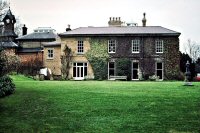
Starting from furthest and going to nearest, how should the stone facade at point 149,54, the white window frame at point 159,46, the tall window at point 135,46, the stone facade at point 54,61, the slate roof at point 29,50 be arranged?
the slate roof at point 29,50 → the stone facade at point 54,61 → the tall window at point 135,46 → the white window frame at point 159,46 → the stone facade at point 149,54

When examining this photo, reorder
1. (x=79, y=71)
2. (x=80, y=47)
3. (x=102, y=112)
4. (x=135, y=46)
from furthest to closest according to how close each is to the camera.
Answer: (x=80, y=47) → (x=79, y=71) → (x=135, y=46) → (x=102, y=112)

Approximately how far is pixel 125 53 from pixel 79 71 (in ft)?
20.9

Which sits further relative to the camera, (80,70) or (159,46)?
(80,70)

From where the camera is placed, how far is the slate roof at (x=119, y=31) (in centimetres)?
4772

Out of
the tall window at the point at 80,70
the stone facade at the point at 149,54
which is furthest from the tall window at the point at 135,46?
the tall window at the point at 80,70

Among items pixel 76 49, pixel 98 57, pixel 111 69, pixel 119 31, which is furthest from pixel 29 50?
pixel 111 69

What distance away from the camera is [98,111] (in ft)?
59.1

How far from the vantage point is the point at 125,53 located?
48094 millimetres

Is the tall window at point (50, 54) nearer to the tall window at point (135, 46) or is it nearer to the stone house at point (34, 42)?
the stone house at point (34, 42)

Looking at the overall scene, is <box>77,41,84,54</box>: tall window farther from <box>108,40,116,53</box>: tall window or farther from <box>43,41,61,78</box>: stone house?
<box>43,41,61,78</box>: stone house

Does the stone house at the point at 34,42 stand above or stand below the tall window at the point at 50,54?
above

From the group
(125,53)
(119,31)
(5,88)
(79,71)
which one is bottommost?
(5,88)

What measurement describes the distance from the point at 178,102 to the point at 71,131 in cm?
701

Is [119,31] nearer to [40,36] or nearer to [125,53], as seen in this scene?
[125,53]
